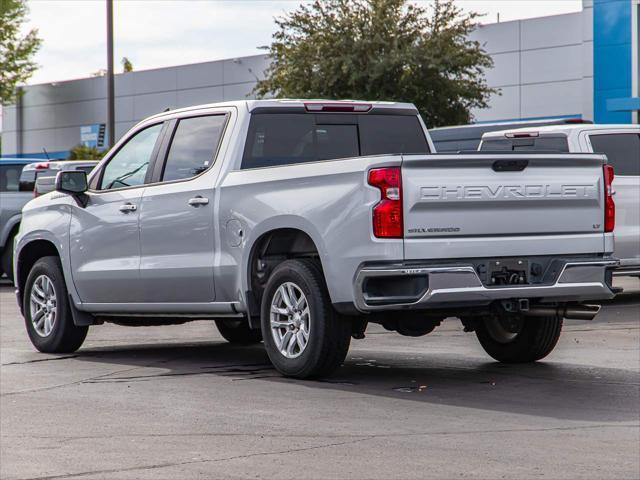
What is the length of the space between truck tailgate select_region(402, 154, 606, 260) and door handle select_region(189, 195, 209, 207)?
6.33 feet

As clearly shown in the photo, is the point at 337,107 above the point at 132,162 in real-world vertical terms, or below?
above

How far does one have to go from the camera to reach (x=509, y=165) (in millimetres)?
8750

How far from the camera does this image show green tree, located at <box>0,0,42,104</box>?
5631 cm

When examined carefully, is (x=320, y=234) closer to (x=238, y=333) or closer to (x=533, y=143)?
(x=238, y=333)

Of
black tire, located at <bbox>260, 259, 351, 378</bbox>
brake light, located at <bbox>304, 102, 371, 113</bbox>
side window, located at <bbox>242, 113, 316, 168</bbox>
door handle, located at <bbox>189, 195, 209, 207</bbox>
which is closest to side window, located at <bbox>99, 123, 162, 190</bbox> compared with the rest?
door handle, located at <bbox>189, 195, 209, 207</bbox>

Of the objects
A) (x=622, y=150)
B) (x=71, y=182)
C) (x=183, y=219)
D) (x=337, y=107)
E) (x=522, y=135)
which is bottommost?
(x=183, y=219)

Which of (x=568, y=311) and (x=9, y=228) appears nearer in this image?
(x=568, y=311)

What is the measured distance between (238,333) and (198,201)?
2.56 m

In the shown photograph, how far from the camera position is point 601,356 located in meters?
10.7

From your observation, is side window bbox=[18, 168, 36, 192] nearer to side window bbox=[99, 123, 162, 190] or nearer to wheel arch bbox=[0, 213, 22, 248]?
wheel arch bbox=[0, 213, 22, 248]

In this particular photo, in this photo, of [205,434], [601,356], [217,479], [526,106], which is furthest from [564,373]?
[526,106]

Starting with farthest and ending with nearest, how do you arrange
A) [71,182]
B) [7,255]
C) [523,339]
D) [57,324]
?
[7,255]
[57,324]
[71,182]
[523,339]

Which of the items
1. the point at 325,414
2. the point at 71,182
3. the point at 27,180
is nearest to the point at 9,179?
the point at 27,180

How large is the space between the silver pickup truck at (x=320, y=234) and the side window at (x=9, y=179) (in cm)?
944
